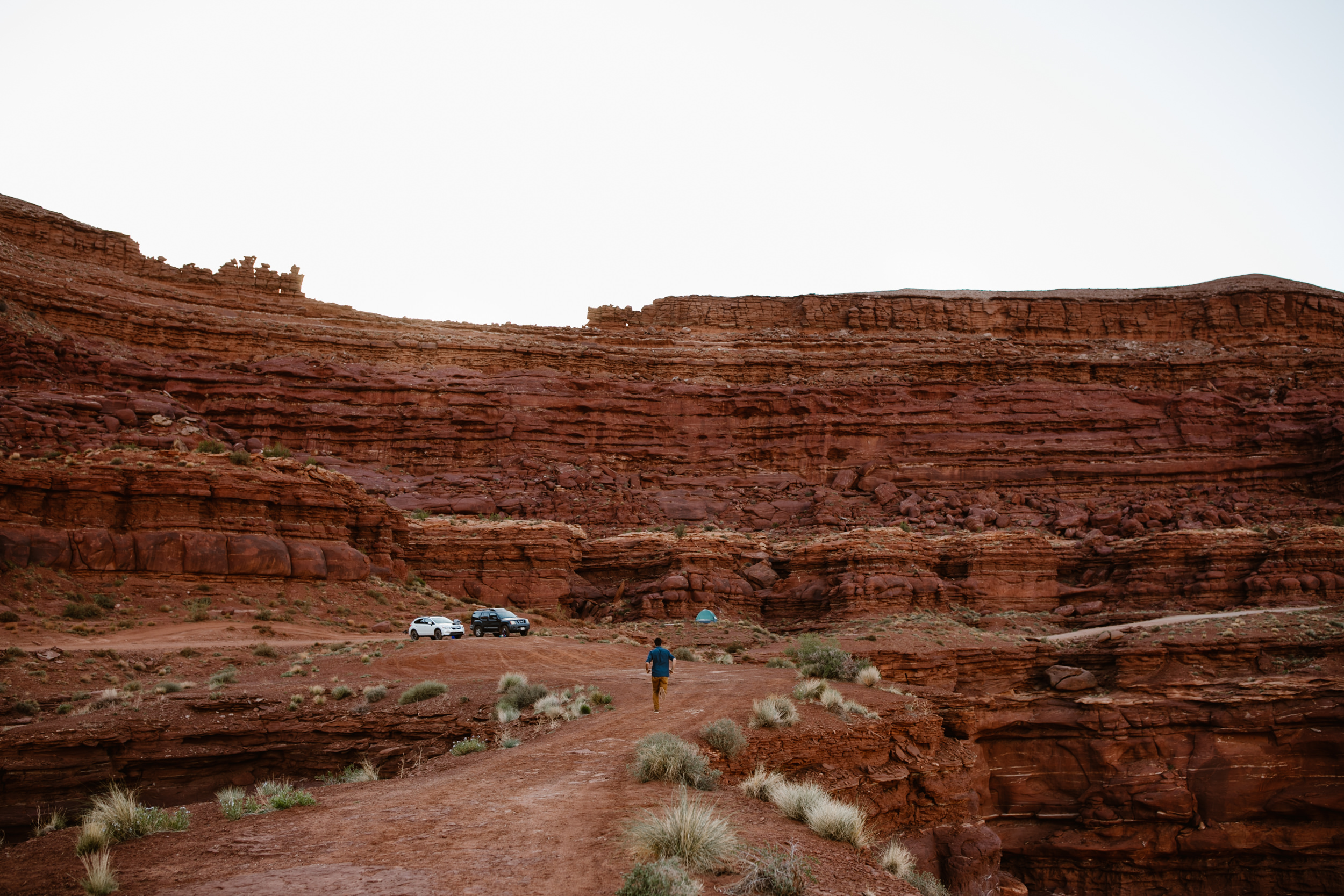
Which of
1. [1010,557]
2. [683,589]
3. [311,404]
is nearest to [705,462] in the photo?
[683,589]

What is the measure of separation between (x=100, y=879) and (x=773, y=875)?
4.89 metres

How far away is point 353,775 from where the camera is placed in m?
13.1

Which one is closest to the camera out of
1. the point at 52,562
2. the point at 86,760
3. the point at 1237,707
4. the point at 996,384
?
the point at 86,760

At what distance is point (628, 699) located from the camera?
17.7 metres

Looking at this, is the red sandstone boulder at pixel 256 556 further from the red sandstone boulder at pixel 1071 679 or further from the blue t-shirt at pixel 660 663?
the red sandstone boulder at pixel 1071 679

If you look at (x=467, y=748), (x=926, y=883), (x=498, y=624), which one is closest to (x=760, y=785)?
(x=926, y=883)

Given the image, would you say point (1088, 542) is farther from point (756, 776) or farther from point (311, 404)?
point (311, 404)

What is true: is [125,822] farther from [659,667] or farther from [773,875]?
[659,667]

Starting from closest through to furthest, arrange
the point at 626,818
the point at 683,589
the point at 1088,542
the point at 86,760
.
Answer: the point at 626,818
the point at 86,760
the point at 683,589
the point at 1088,542

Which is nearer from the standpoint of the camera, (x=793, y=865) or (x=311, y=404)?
(x=793, y=865)

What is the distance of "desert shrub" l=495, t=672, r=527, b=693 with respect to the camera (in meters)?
17.8

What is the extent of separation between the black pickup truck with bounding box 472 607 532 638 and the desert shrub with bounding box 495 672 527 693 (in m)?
10.6

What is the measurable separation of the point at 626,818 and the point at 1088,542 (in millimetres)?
34468

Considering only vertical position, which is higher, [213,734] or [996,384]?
[996,384]
